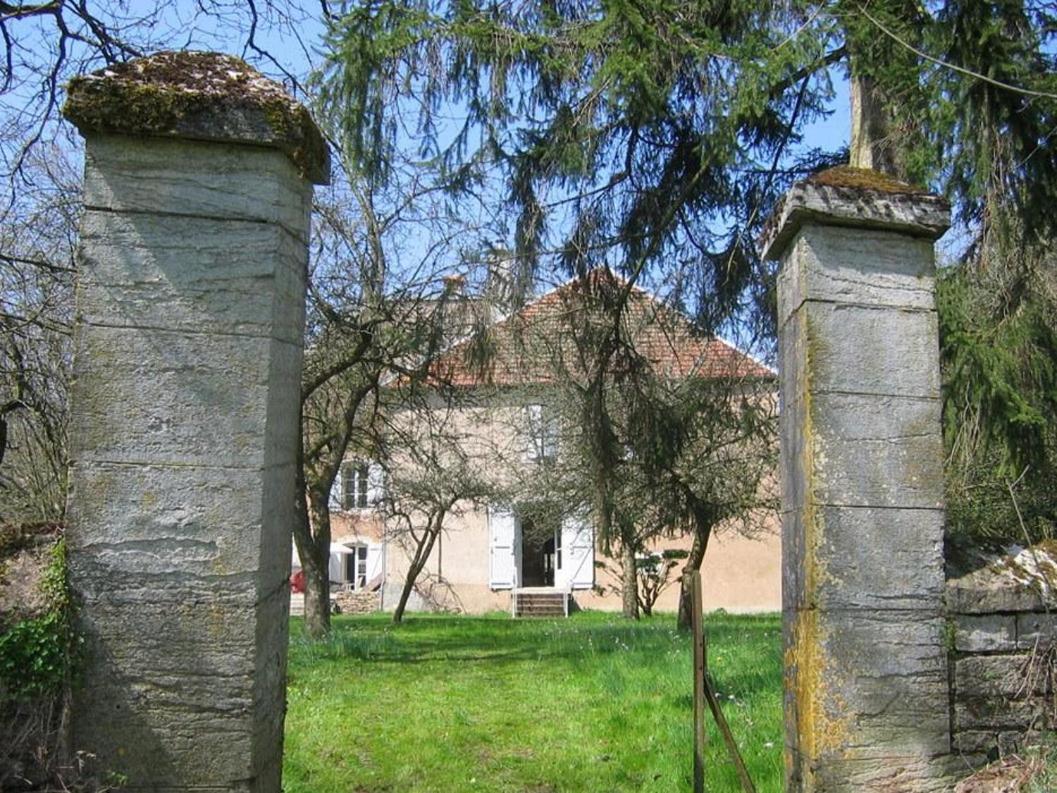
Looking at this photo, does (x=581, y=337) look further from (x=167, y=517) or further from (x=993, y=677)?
(x=167, y=517)

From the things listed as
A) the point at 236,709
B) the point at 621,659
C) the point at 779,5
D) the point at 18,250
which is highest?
the point at 779,5

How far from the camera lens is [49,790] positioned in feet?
10.3

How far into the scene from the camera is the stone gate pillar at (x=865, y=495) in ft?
12.6

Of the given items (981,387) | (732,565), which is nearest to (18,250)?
(981,387)

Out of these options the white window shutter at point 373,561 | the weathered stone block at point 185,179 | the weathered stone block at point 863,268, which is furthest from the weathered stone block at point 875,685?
the white window shutter at point 373,561

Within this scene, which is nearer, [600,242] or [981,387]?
[981,387]

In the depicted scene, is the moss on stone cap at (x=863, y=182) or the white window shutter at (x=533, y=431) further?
the white window shutter at (x=533, y=431)

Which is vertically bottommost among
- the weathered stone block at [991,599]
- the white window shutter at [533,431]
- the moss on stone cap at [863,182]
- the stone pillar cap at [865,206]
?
the weathered stone block at [991,599]

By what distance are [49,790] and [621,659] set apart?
7356mm

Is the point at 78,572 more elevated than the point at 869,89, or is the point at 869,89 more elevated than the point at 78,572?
the point at 869,89

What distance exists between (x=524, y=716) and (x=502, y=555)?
16674 millimetres

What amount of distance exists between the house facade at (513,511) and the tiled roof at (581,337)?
22 millimetres

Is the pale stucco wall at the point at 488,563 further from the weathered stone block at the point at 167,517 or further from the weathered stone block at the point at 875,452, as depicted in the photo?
the weathered stone block at the point at 167,517

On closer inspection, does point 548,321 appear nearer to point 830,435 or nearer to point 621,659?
point 621,659
